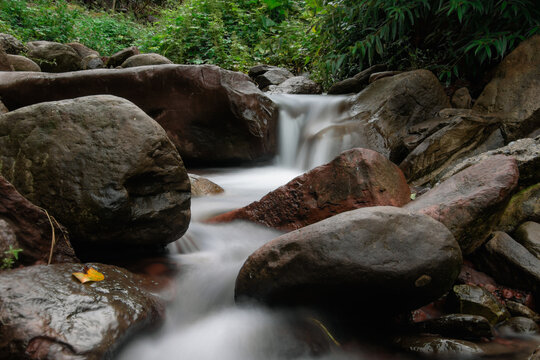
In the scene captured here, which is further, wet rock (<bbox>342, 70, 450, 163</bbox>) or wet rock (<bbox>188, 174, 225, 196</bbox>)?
wet rock (<bbox>342, 70, 450, 163</bbox>)

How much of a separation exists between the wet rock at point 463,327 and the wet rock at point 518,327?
0.17m

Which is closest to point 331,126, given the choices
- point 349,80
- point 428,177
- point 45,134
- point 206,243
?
point 349,80

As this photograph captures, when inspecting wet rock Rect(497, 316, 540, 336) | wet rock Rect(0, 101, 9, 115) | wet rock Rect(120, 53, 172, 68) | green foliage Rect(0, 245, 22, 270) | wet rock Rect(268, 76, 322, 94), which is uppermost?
wet rock Rect(120, 53, 172, 68)

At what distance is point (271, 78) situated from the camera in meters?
8.59

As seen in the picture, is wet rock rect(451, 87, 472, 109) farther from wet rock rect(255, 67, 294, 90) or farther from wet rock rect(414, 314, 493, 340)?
wet rock rect(255, 67, 294, 90)

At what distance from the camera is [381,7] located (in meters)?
5.25

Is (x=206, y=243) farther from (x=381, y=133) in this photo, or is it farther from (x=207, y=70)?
(x=381, y=133)

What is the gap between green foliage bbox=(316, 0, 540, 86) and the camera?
14.7 ft

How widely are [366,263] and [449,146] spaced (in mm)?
3036

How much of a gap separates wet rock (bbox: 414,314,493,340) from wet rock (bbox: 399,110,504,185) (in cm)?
240

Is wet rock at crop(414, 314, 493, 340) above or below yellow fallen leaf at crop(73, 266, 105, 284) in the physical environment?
below

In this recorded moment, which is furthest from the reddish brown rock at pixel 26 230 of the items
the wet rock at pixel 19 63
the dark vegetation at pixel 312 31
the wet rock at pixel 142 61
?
the wet rock at pixel 142 61

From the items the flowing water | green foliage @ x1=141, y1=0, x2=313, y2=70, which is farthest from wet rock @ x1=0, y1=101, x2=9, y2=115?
green foliage @ x1=141, y1=0, x2=313, y2=70

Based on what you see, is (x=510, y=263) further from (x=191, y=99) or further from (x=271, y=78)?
(x=271, y=78)
